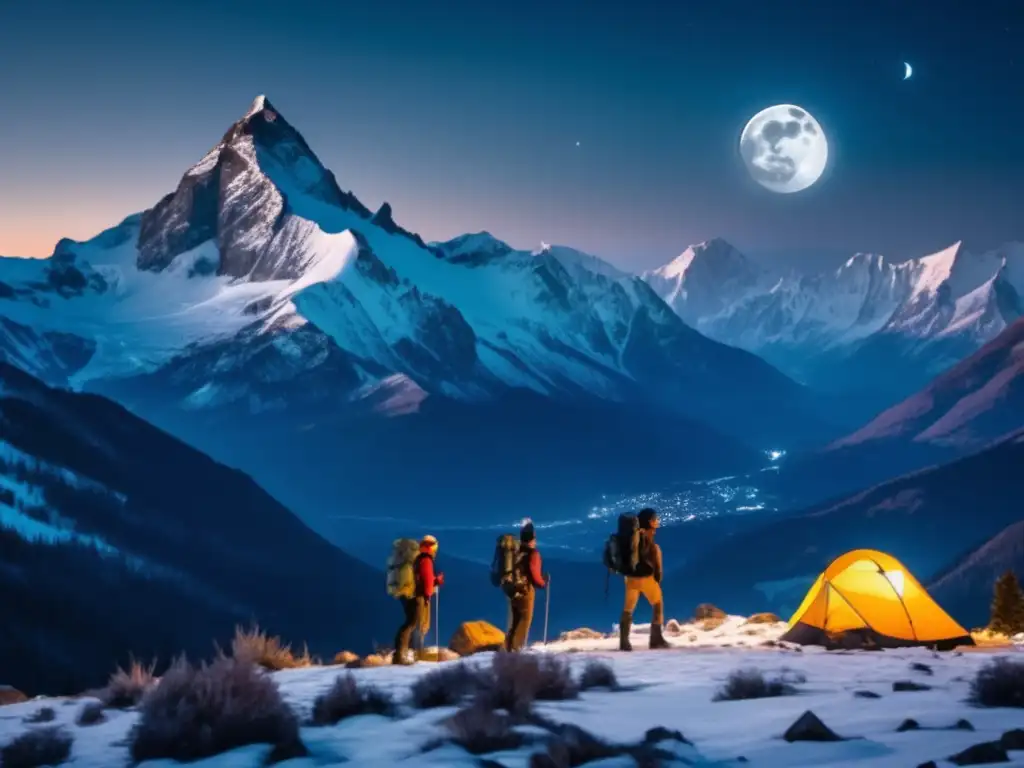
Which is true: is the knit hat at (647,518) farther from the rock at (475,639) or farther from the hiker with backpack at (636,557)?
the rock at (475,639)

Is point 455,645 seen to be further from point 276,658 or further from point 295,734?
point 295,734

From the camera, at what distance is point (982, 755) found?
8297 mm

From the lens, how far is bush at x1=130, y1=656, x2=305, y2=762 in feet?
32.8

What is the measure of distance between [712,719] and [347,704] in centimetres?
414

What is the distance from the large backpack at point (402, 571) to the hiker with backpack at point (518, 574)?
160cm

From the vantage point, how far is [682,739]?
9.87 metres

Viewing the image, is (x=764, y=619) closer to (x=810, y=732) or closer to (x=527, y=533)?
(x=527, y=533)

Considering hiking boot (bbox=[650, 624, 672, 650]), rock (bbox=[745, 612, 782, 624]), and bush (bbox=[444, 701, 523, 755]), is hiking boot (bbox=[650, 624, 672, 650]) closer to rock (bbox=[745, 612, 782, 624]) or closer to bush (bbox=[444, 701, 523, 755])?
rock (bbox=[745, 612, 782, 624])

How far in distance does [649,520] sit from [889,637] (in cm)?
586

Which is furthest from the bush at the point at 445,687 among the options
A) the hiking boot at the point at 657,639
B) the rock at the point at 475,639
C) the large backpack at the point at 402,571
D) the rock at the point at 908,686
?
the rock at the point at 475,639

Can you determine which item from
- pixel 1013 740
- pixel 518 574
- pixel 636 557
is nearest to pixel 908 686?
pixel 1013 740

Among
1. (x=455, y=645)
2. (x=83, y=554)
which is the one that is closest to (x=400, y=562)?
(x=455, y=645)

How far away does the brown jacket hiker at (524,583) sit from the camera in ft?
66.2

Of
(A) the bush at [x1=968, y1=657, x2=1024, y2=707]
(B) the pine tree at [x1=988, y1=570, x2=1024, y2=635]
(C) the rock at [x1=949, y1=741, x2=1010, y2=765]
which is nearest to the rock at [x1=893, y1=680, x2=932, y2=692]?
(A) the bush at [x1=968, y1=657, x2=1024, y2=707]
